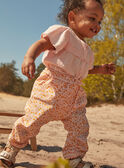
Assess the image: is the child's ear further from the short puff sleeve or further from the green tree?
the green tree

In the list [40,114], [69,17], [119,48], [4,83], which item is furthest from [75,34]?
[4,83]

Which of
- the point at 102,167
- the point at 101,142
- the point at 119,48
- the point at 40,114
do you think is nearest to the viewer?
the point at 40,114

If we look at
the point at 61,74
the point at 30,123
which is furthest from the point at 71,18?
the point at 30,123

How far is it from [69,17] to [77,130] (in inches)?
40.0

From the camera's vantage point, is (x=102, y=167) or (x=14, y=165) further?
(x=102, y=167)

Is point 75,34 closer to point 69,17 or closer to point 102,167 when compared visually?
point 69,17

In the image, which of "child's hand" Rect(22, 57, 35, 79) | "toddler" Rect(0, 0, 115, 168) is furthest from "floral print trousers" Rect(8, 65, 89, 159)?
"child's hand" Rect(22, 57, 35, 79)

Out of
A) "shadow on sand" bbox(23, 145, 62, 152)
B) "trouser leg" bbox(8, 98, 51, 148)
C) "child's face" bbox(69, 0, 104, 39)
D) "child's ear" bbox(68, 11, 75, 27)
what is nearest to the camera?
"trouser leg" bbox(8, 98, 51, 148)

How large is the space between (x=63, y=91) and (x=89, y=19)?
661 millimetres

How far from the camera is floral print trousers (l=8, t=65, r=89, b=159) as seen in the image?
153 centimetres

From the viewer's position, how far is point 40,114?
152cm

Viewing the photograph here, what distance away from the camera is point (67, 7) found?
74.7 inches

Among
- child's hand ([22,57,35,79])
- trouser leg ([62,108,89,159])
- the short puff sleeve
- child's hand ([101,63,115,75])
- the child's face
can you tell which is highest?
the child's face

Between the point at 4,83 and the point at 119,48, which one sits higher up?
the point at 119,48
